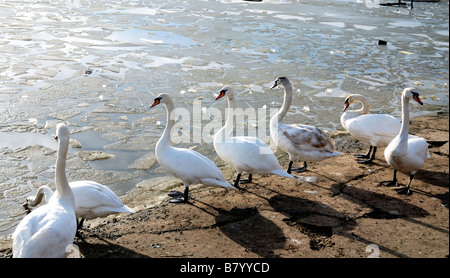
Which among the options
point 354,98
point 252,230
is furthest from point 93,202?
point 354,98

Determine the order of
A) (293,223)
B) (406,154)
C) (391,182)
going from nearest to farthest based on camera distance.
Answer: (293,223) → (406,154) → (391,182)

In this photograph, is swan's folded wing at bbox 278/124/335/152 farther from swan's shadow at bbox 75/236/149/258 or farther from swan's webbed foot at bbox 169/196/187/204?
swan's shadow at bbox 75/236/149/258

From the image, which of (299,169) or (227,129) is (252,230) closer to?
(227,129)

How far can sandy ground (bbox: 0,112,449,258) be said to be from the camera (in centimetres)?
443

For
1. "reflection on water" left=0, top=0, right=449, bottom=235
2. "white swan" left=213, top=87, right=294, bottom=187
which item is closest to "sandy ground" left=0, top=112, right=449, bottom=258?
"white swan" left=213, top=87, right=294, bottom=187

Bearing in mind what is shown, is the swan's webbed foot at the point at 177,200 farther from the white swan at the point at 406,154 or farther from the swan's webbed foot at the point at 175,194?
the white swan at the point at 406,154

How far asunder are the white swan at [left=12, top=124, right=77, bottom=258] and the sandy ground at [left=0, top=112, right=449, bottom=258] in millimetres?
529

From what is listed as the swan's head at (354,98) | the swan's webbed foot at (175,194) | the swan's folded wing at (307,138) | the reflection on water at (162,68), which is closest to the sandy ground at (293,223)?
the swan's webbed foot at (175,194)

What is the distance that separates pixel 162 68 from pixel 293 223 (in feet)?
19.6

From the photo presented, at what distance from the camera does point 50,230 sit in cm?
363

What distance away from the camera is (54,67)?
973 cm

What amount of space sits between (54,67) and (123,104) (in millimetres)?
2310

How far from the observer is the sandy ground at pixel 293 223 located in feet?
14.5
